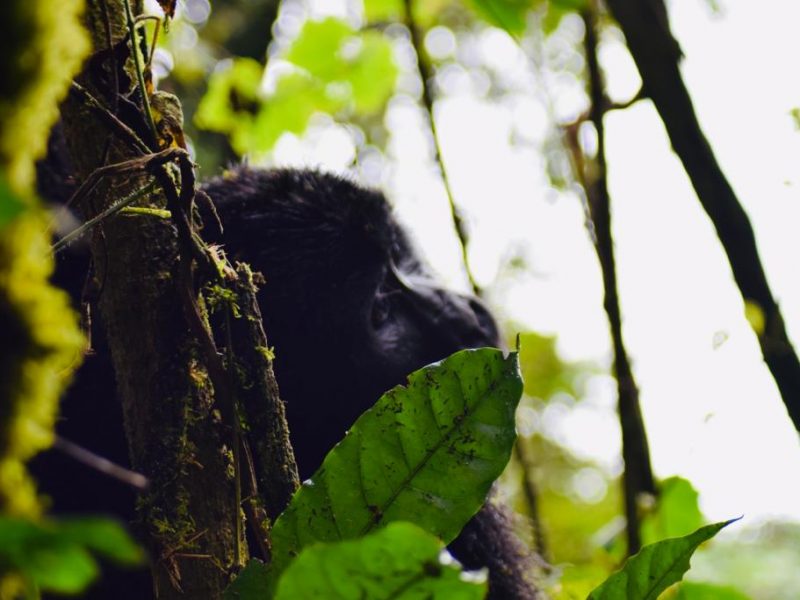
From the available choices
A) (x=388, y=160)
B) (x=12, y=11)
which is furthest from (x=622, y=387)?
(x=388, y=160)

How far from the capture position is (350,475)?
1.00 m

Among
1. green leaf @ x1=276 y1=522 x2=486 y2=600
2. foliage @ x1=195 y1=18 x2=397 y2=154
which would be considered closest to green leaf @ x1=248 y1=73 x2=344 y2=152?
foliage @ x1=195 y1=18 x2=397 y2=154

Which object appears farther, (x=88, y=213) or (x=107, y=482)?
(x=107, y=482)

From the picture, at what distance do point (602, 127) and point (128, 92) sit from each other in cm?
122

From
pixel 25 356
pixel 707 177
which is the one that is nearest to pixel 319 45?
pixel 707 177

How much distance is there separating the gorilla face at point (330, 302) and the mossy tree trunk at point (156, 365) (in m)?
1.19

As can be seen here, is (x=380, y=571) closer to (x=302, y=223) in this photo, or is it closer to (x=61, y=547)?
(x=61, y=547)

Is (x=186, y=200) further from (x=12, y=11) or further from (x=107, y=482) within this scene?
(x=107, y=482)

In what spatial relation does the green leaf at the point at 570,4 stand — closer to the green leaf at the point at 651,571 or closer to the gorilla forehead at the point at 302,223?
the green leaf at the point at 651,571

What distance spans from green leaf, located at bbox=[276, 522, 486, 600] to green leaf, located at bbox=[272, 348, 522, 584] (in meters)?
0.26

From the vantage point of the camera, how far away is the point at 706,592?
1201 millimetres

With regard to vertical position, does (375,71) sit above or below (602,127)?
above

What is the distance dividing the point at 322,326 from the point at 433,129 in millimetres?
656

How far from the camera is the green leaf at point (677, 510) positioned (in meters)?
1.87
